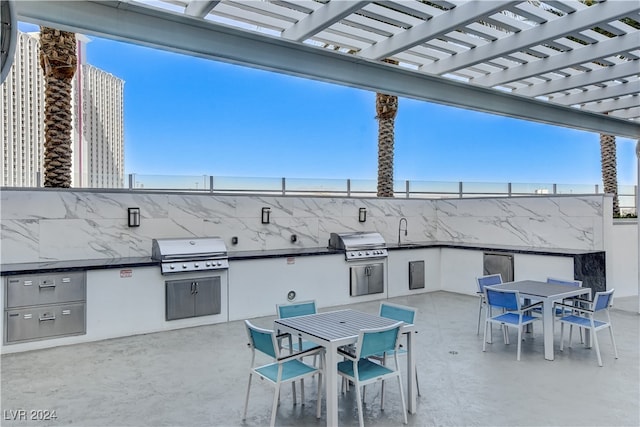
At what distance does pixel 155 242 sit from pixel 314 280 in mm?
2622

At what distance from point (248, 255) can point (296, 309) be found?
282cm

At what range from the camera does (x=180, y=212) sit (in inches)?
275

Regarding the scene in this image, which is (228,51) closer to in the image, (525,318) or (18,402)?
(18,402)

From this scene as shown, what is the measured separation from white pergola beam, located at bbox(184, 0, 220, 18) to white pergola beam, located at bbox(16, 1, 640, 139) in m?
0.07

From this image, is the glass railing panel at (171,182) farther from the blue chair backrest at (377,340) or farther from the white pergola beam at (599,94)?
the white pergola beam at (599,94)

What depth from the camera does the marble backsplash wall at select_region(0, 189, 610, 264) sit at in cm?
589

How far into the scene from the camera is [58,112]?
6414 mm

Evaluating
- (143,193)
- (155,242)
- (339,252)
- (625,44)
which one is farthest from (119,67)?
(625,44)

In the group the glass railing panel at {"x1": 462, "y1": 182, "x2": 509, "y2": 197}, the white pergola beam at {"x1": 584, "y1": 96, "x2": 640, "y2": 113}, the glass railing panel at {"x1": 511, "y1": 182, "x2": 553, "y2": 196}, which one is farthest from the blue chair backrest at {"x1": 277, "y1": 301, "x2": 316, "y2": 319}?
the glass railing panel at {"x1": 511, "y1": 182, "x2": 553, "y2": 196}

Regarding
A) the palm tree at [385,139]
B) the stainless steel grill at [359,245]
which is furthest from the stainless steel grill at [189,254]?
the palm tree at [385,139]

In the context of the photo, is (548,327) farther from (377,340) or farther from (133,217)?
(133,217)

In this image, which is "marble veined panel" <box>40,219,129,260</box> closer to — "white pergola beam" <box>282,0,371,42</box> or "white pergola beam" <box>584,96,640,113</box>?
"white pergola beam" <box>282,0,371,42</box>

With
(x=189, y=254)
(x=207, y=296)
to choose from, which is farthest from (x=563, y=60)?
(x=207, y=296)

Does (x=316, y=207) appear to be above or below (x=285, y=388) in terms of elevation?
above
